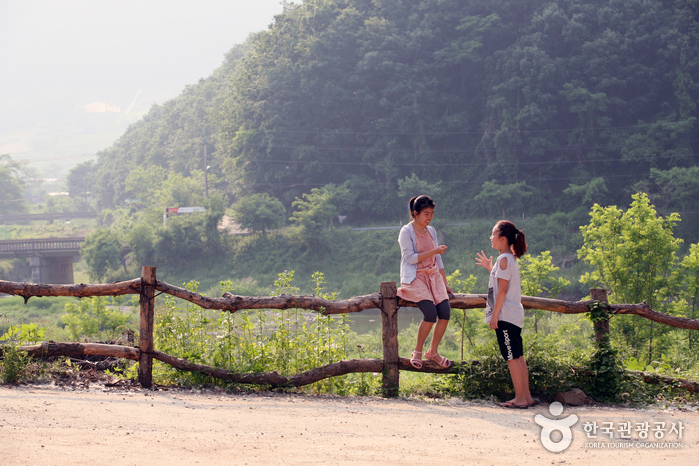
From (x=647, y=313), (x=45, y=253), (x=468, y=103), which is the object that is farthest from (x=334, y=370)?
(x=468, y=103)

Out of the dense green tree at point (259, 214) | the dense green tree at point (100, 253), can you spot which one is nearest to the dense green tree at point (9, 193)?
the dense green tree at point (100, 253)

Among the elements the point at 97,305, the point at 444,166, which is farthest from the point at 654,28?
the point at 97,305

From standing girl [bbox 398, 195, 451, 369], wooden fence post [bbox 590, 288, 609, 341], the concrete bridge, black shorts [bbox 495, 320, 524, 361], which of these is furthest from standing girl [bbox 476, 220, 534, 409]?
the concrete bridge

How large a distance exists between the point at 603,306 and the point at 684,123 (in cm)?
3751

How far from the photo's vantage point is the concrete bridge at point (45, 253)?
3744 cm

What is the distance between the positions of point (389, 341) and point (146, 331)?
2.57m

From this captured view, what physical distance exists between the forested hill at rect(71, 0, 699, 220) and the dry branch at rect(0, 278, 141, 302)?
34.4m

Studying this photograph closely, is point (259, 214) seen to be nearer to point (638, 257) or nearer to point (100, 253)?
point (100, 253)

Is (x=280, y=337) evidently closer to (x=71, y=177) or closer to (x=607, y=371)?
(x=607, y=371)

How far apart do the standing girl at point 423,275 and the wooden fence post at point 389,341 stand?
220 millimetres

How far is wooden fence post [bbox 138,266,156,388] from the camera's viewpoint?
5598mm

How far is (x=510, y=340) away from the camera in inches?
200

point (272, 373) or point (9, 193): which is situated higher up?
point (9, 193)

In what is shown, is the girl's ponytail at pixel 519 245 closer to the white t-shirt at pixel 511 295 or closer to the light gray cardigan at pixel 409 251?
the white t-shirt at pixel 511 295
